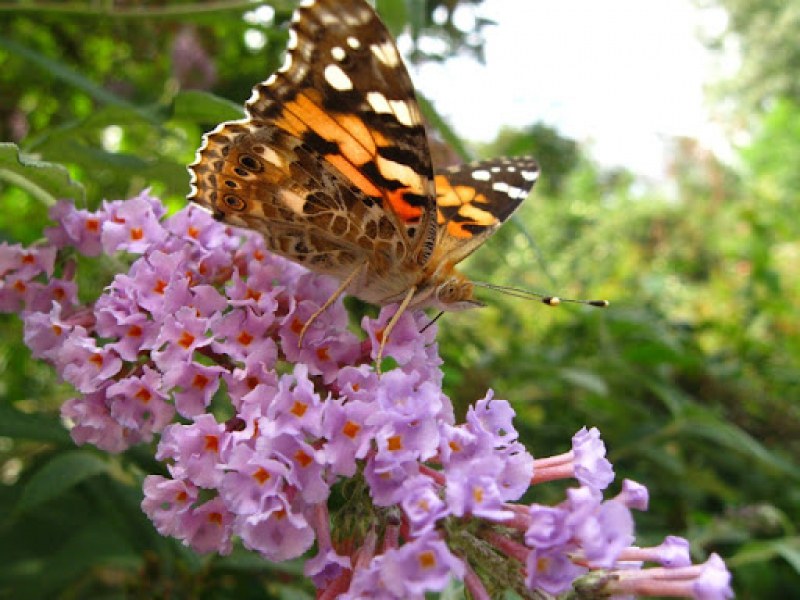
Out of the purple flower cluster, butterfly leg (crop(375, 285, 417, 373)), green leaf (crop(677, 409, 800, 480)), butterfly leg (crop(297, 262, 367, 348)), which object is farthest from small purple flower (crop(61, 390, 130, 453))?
green leaf (crop(677, 409, 800, 480))

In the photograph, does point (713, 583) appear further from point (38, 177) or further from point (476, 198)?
→ point (38, 177)

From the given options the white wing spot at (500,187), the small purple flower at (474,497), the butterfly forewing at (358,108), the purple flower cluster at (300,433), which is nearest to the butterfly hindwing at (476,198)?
the white wing spot at (500,187)

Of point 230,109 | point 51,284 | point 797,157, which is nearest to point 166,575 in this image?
point 51,284

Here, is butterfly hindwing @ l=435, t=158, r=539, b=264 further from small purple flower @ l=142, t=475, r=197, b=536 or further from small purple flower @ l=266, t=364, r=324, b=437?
small purple flower @ l=142, t=475, r=197, b=536

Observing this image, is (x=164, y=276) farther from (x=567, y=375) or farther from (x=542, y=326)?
(x=542, y=326)

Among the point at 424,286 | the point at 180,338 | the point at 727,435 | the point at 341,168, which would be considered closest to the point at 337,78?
the point at 341,168

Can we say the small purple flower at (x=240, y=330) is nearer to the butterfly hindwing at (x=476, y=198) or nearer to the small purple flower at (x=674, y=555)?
the butterfly hindwing at (x=476, y=198)
